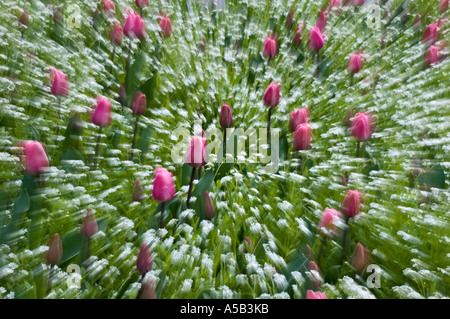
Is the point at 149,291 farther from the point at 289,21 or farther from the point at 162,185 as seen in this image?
the point at 289,21

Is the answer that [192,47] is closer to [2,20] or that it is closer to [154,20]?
[154,20]

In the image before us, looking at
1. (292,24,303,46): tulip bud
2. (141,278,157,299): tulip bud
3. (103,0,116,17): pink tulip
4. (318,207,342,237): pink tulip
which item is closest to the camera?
(141,278,157,299): tulip bud

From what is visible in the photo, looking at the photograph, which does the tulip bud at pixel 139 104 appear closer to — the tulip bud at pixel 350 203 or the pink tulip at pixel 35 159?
the pink tulip at pixel 35 159

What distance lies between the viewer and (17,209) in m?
0.65

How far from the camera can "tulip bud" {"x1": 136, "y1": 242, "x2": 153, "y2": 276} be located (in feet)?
1.92

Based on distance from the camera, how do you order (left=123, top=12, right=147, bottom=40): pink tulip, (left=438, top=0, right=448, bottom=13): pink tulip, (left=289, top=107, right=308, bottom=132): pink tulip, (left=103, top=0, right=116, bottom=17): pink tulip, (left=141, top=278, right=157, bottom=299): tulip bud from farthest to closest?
(left=438, top=0, right=448, bottom=13): pink tulip, (left=103, top=0, right=116, bottom=17): pink tulip, (left=123, top=12, right=147, bottom=40): pink tulip, (left=289, top=107, right=308, bottom=132): pink tulip, (left=141, top=278, right=157, bottom=299): tulip bud

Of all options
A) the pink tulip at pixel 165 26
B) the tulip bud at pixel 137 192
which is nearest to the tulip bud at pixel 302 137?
the tulip bud at pixel 137 192

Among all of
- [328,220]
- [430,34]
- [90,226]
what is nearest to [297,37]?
[430,34]

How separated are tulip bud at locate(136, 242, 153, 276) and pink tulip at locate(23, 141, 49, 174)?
199mm

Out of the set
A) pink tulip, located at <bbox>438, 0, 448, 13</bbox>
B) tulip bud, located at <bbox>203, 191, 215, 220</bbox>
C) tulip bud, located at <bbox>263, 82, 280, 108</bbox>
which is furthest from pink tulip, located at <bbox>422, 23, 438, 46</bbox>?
tulip bud, located at <bbox>203, 191, 215, 220</bbox>

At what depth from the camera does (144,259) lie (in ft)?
A: 1.92

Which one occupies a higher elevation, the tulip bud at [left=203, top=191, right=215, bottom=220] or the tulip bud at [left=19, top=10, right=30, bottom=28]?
the tulip bud at [left=19, top=10, right=30, bottom=28]

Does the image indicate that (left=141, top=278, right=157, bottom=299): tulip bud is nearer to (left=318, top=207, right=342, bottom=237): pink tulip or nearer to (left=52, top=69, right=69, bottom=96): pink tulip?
(left=318, top=207, right=342, bottom=237): pink tulip

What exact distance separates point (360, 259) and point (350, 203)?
0.27 feet
